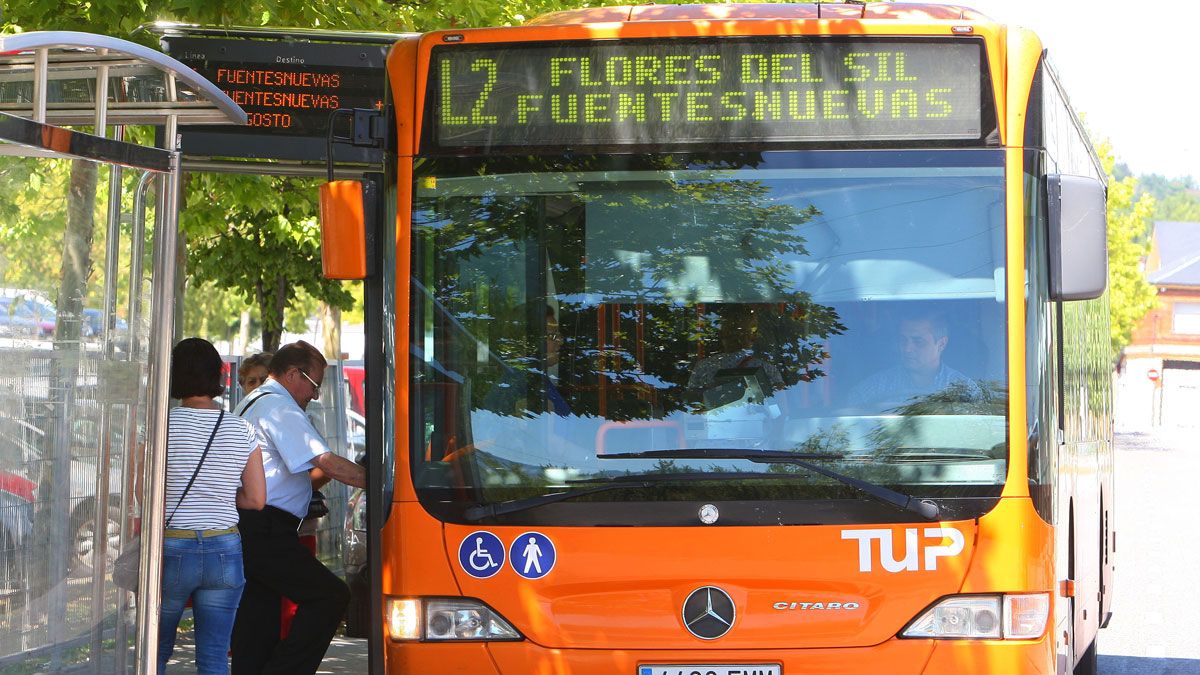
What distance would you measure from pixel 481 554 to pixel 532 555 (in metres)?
0.18

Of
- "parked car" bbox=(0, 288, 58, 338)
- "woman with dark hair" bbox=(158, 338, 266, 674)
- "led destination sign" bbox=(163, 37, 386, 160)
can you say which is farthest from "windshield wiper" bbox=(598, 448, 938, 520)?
"led destination sign" bbox=(163, 37, 386, 160)

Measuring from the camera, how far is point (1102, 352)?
11.4 m

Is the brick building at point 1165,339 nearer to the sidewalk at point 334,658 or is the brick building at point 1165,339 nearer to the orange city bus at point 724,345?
the sidewalk at point 334,658

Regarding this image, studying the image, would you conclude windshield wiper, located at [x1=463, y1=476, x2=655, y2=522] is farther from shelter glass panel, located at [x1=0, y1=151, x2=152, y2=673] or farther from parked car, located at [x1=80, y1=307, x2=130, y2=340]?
parked car, located at [x1=80, y1=307, x2=130, y2=340]

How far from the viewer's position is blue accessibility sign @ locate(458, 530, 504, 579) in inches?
222

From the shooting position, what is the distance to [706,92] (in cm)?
586

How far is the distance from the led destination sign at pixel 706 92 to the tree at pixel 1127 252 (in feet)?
193

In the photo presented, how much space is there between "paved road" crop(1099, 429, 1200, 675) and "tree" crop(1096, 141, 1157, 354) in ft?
92.0

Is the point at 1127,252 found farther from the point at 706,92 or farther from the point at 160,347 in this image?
the point at 160,347

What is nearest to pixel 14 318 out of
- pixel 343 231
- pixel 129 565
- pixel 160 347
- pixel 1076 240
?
pixel 160 347

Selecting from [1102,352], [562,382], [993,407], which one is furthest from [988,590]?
[1102,352]

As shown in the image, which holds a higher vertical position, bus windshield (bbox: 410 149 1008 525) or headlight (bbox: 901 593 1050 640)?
bus windshield (bbox: 410 149 1008 525)

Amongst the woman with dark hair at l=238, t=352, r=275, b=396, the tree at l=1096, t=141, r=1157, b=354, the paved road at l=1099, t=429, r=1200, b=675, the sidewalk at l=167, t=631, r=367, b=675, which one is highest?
the tree at l=1096, t=141, r=1157, b=354

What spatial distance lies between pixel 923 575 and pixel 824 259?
1.14 meters
